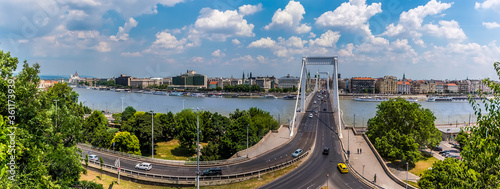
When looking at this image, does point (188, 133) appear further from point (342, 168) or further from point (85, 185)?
point (85, 185)

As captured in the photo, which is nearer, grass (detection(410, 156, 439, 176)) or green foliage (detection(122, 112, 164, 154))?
grass (detection(410, 156, 439, 176))

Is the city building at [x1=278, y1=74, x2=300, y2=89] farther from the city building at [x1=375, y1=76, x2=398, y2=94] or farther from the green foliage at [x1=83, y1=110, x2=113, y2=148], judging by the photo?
the green foliage at [x1=83, y1=110, x2=113, y2=148]

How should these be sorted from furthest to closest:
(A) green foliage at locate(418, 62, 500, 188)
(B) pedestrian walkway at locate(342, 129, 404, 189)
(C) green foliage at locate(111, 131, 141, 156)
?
(C) green foliage at locate(111, 131, 141, 156) → (B) pedestrian walkway at locate(342, 129, 404, 189) → (A) green foliage at locate(418, 62, 500, 188)

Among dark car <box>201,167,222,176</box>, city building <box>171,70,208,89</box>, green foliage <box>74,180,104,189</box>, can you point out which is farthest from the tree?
city building <box>171,70,208,89</box>

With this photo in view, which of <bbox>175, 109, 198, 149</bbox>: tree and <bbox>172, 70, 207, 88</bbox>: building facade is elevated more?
<bbox>172, 70, 207, 88</bbox>: building facade

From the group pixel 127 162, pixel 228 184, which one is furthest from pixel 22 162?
pixel 127 162

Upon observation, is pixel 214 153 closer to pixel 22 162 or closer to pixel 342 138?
pixel 342 138

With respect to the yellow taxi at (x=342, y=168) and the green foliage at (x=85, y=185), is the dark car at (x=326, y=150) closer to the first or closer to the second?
the yellow taxi at (x=342, y=168)
